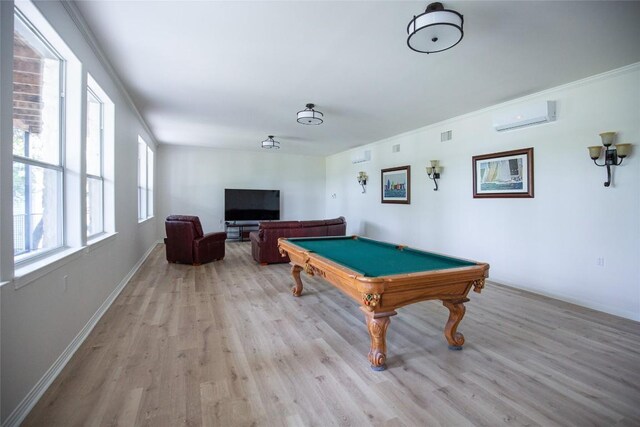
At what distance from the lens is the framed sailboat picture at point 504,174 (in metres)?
4.11

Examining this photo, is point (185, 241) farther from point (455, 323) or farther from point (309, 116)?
point (455, 323)

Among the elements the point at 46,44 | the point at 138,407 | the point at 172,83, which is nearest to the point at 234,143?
the point at 172,83

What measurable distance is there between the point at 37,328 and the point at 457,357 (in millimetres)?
2996

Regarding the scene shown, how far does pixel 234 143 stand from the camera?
785 cm

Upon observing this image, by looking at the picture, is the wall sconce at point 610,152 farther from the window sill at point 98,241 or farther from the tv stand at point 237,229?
the tv stand at point 237,229

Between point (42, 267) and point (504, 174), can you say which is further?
point (504, 174)

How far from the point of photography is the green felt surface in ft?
7.95

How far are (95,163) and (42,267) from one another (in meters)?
1.94

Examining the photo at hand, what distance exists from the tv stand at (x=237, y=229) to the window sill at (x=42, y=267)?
20.5 feet

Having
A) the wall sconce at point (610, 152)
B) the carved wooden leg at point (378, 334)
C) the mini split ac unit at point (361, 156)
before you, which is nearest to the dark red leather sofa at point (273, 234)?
the mini split ac unit at point (361, 156)

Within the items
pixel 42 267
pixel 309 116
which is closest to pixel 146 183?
pixel 309 116

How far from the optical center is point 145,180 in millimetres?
6641

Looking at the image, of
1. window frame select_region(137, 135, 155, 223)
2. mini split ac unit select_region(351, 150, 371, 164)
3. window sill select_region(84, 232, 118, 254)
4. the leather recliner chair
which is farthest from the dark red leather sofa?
mini split ac unit select_region(351, 150, 371, 164)

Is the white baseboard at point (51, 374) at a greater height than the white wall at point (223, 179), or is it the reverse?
the white wall at point (223, 179)
